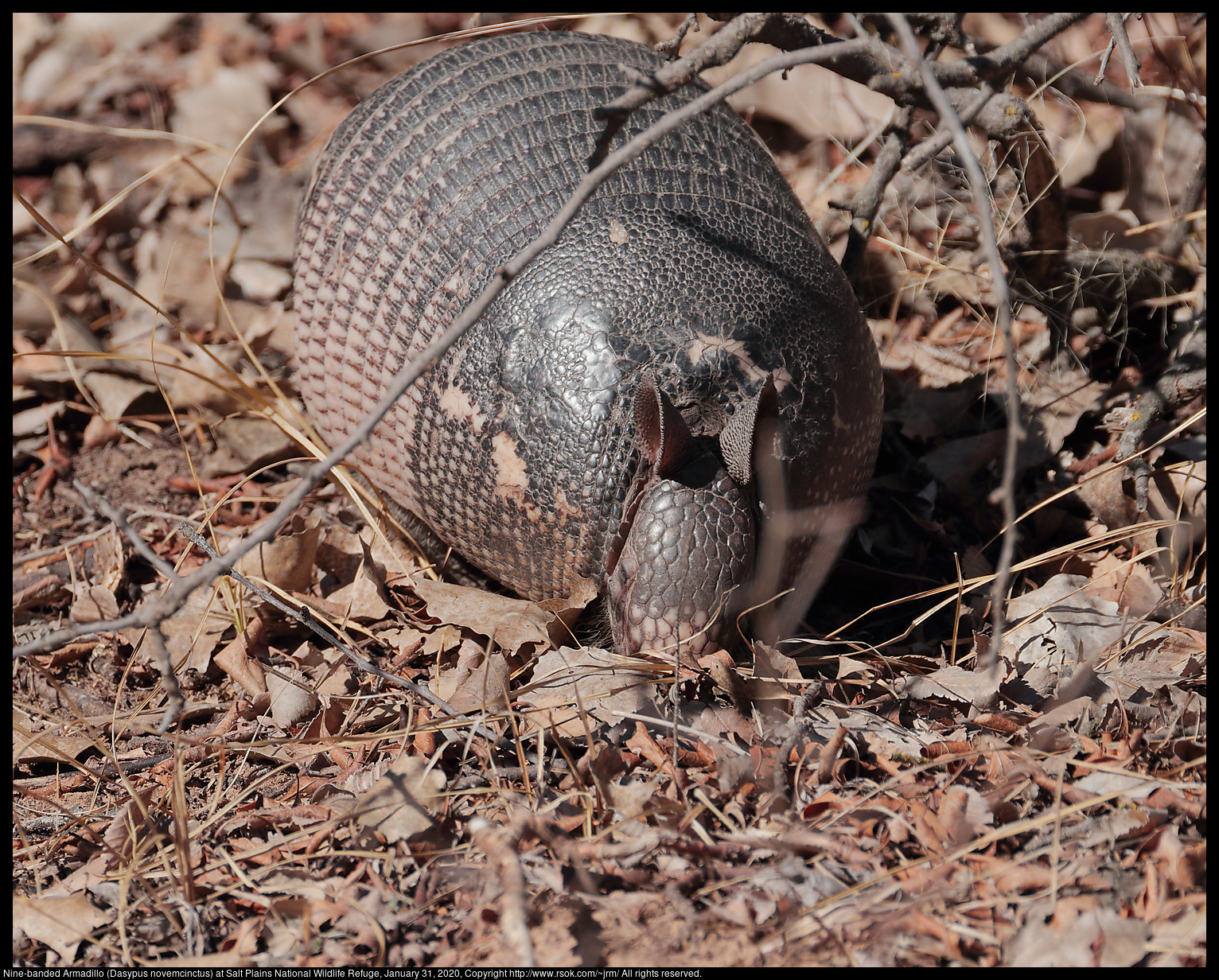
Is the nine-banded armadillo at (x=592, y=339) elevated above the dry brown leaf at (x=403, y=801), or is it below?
above

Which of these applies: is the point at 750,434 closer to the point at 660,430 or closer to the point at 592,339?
the point at 660,430

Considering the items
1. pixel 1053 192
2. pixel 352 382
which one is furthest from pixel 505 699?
pixel 1053 192

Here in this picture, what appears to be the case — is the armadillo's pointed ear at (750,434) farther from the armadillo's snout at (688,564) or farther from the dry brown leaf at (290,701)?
the dry brown leaf at (290,701)

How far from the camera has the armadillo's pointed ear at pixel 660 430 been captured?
8.42ft

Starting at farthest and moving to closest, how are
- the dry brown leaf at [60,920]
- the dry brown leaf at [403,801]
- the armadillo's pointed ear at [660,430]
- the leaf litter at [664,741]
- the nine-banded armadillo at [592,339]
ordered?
the nine-banded armadillo at [592,339] < the armadillo's pointed ear at [660,430] < the dry brown leaf at [403,801] < the dry brown leaf at [60,920] < the leaf litter at [664,741]

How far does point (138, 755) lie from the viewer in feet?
9.72

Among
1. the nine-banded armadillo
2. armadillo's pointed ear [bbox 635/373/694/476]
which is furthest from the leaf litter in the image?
armadillo's pointed ear [bbox 635/373/694/476]

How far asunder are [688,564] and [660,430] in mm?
378

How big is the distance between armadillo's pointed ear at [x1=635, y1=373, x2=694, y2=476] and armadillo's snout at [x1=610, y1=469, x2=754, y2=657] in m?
0.07

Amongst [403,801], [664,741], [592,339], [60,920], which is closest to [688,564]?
[664,741]

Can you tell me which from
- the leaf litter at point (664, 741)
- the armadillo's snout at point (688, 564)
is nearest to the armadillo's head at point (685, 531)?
the armadillo's snout at point (688, 564)

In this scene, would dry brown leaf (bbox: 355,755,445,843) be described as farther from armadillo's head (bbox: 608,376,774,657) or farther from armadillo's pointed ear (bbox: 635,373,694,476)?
armadillo's pointed ear (bbox: 635,373,694,476)

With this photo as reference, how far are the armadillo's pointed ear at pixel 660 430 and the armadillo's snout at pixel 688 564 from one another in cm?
7

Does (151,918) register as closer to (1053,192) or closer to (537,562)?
(537,562)
